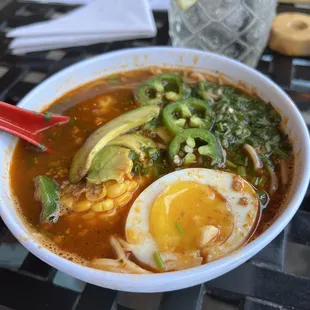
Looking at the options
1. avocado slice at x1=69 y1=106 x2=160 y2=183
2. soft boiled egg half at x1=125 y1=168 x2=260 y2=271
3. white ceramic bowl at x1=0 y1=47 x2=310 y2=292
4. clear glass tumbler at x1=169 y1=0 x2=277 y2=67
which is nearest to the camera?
white ceramic bowl at x1=0 y1=47 x2=310 y2=292

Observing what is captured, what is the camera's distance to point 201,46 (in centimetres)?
206

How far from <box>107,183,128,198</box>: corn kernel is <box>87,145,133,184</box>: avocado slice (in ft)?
0.06

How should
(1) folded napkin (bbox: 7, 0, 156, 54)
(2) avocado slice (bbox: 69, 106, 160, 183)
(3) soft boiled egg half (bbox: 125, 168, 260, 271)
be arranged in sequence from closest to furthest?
(3) soft boiled egg half (bbox: 125, 168, 260, 271) < (2) avocado slice (bbox: 69, 106, 160, 183) < (1) folded napkin (bbox: 7, 0, 156, 54)

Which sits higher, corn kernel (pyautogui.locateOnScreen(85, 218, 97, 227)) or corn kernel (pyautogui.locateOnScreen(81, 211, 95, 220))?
corn kernel (pyautogui.locateOnScreen(81, 211, 95, 220))

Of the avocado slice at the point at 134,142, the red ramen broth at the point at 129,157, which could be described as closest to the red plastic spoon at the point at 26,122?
the red ramen broth at the point at 129,157

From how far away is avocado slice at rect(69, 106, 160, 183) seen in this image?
138cm

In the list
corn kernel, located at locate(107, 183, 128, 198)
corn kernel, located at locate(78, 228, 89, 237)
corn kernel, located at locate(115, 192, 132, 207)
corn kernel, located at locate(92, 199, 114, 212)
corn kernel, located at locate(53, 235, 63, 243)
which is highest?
corn kernel, located at locate(107, 183, 128, 198)

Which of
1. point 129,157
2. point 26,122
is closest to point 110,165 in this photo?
point 129,157

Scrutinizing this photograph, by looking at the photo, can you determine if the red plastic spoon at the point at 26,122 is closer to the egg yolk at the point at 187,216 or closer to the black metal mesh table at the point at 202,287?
the black metal mesh table at the point at 202,287

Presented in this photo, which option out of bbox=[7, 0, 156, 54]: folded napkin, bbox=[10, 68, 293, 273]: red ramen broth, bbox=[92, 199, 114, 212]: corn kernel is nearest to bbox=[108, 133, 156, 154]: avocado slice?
bbox=[10, 68, 293, 273]: red ramen broth

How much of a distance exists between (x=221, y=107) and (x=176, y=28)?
0.68 meters

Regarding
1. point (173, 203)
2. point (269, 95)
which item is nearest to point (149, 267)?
point (173, 203)

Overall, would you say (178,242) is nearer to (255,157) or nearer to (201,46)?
(255,157)

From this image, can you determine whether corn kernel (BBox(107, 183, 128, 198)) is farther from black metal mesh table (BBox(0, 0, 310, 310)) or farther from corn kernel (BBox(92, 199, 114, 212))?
black metal mesh table (BBox(0, 0, 310, 310))
